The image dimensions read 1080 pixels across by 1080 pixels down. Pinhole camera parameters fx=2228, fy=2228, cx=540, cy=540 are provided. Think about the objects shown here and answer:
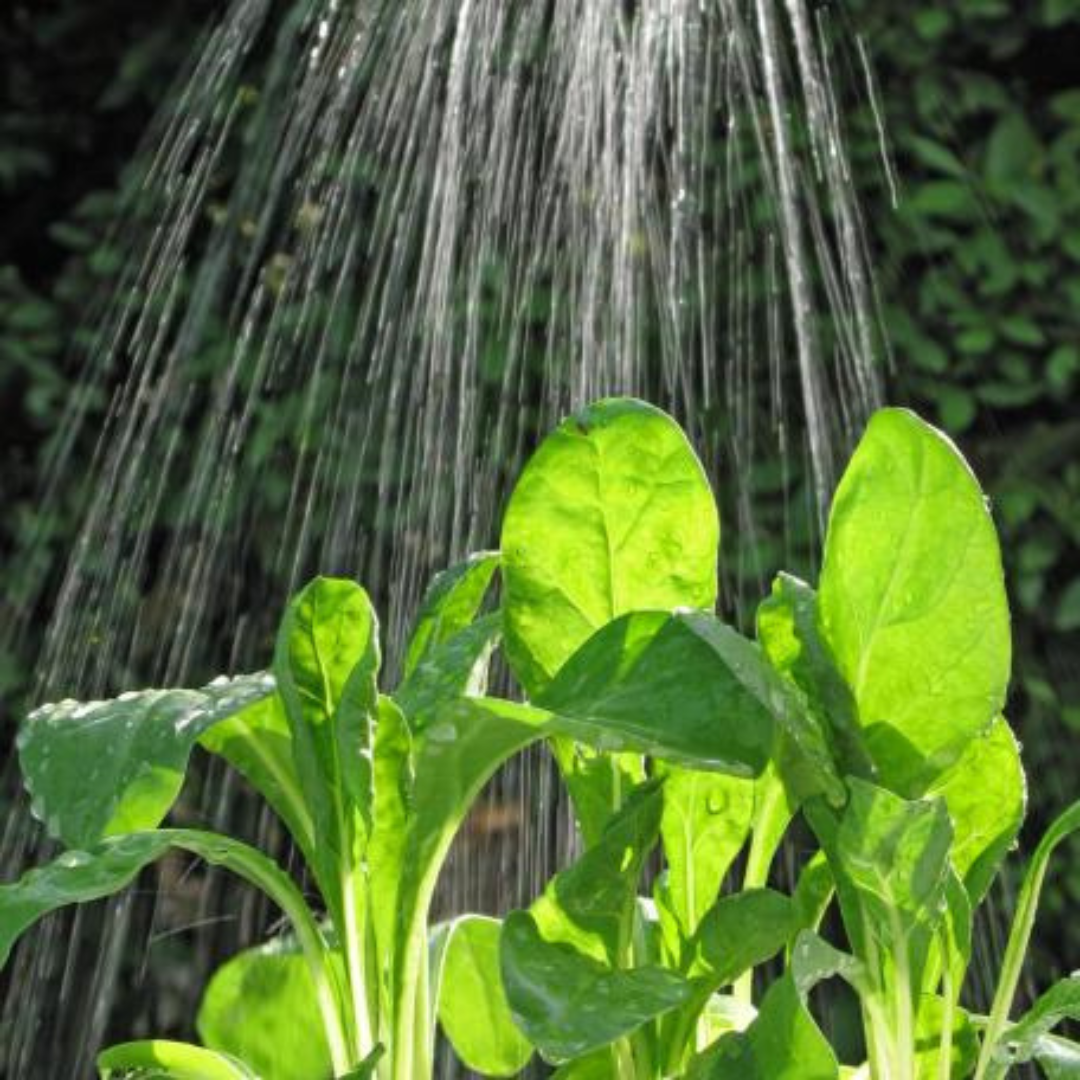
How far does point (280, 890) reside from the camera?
0.95m

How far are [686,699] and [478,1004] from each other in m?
0.34

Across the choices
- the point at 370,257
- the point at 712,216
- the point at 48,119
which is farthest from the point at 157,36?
the point at 712,216

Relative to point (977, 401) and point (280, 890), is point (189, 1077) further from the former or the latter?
point (977, 401)

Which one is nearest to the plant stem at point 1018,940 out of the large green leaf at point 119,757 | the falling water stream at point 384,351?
the large green leaf at point 119,757

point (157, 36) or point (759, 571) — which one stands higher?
point (157, 36)

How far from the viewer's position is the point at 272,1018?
1.09m

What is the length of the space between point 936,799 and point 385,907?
0.81 feet

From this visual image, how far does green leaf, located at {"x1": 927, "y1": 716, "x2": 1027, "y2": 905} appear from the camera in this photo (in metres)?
0.96

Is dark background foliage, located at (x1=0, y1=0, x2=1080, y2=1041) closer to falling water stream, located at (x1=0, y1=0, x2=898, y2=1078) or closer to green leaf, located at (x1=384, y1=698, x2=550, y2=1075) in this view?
falling water stream, located at (x1=0, y1=0, x2=898, y2=1078)

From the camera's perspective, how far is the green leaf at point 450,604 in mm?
1017

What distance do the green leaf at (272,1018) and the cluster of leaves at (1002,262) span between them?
162 centimetres

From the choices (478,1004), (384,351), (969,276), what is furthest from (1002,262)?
(478,1004)

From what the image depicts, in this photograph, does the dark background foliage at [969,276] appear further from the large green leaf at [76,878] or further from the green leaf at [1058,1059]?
the large green leaf at [76,878]

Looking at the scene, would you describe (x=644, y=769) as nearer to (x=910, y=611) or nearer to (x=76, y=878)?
(x=910, y=611)
